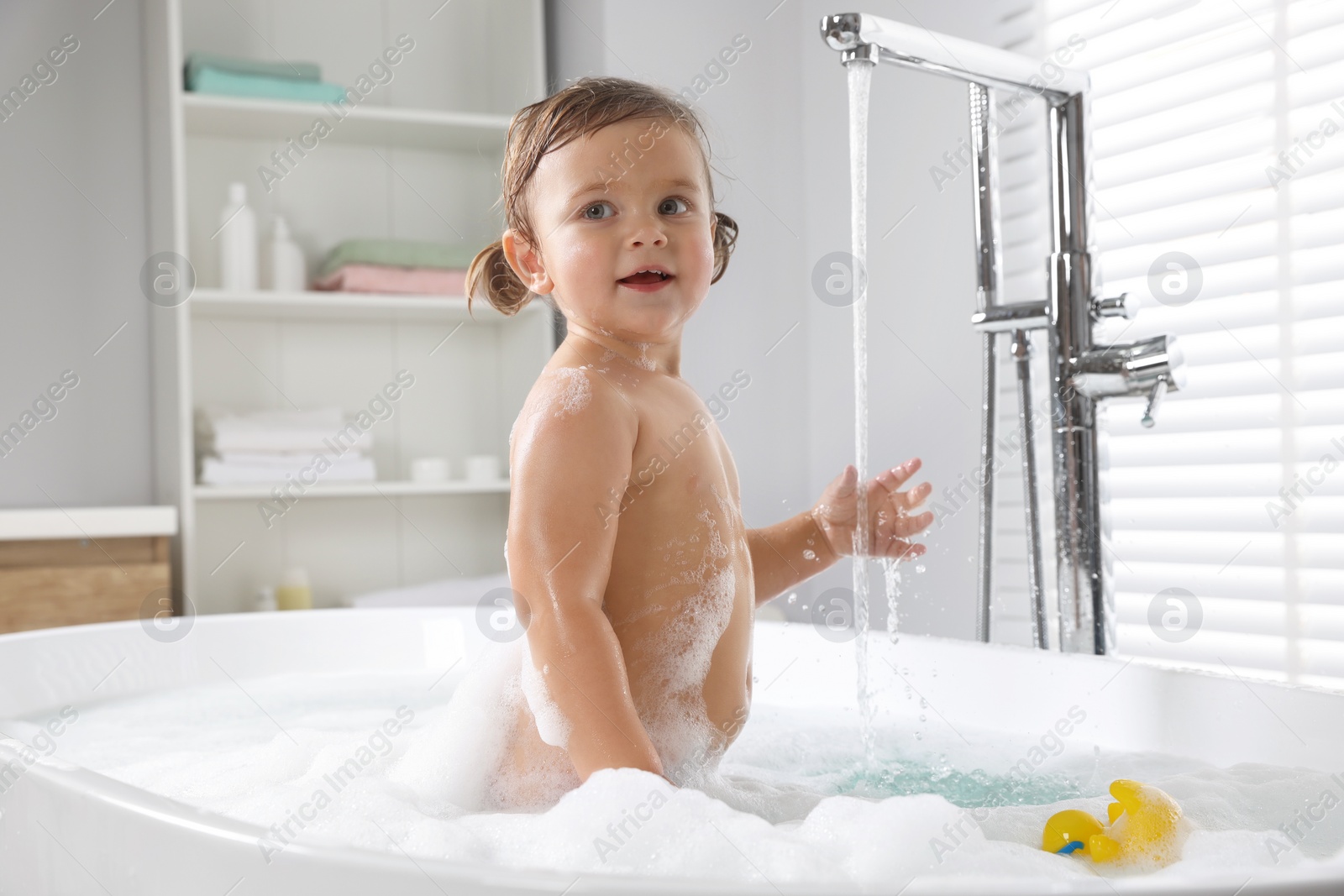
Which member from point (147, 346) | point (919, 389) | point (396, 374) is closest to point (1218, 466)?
point (919, 389)

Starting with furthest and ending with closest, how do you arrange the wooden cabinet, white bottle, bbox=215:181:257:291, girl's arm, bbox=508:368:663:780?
white bottle, bbox=215:181:257:291
the wooden cabinet
girl's arm, bbox=508:368:663:780

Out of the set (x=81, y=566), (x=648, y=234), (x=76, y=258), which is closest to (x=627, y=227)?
(x=648, y=234)

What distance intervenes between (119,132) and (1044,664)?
204cm

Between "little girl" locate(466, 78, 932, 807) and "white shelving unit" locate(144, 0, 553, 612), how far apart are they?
128 cm

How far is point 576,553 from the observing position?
81cm

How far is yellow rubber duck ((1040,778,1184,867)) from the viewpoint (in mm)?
626

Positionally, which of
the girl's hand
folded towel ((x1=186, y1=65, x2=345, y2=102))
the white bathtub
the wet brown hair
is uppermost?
folded towel ((x1=186, y1=65, x2=345, y2=102))

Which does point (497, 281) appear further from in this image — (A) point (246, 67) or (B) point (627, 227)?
(A) point (246, 67)

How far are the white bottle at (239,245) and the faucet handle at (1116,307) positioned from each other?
1.64 m

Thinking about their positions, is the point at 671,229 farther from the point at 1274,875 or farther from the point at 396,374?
the point at 396,374

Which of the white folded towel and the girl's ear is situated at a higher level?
the girl's ear

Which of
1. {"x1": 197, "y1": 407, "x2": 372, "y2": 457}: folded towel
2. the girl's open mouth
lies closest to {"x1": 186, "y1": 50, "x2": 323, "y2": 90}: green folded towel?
{"x1": 197, "y1": 407, "x2": 372, "y2": 457}: folded towel

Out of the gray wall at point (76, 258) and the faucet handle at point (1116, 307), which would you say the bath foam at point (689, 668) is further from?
the gray wall at point (76, 258)

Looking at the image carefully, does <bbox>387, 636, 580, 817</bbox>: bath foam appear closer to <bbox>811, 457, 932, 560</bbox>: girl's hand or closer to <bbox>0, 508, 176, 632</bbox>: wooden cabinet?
A: <bbox>811, 457, 932, 560</bbox>: girl's hand
